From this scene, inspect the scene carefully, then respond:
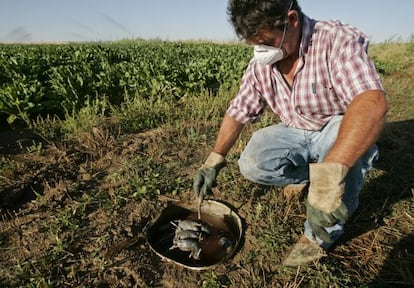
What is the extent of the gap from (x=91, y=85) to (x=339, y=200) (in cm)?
408

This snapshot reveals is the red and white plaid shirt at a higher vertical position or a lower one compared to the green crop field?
higher

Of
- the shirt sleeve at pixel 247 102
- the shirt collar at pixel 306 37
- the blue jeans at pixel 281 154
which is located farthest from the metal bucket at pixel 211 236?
the shirt collar at pixel 306 37

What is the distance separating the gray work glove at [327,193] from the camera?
4.94 ft

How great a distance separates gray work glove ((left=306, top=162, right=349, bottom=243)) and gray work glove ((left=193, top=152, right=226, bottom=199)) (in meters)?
0.86

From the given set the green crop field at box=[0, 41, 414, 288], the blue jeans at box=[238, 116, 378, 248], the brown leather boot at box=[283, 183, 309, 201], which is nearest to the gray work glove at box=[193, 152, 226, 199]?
the blue jeans at box=[238, 116, 378, 248]

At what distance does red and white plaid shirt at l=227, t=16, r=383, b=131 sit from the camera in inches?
69.7

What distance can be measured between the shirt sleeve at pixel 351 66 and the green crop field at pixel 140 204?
3.46ft

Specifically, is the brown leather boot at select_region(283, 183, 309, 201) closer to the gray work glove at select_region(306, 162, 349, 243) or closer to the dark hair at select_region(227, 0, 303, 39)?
the gray work glove at select_region(306, 162, 349, 243)

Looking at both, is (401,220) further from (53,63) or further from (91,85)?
(53,63)

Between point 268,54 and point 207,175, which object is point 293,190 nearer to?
point 207,175

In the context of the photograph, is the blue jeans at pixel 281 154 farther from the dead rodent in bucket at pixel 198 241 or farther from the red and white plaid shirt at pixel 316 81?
the dead rodent in bucket at pixel 198 241

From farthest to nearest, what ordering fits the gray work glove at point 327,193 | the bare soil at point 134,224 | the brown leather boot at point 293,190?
the brown leather boot at point 293,190 → the bare soil at point 134,224 → the gray work glove at point 327,193

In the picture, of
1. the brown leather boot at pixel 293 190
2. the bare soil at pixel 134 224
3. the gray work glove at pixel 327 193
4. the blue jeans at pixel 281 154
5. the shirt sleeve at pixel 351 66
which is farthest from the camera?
the brown leather boot at pixel 293 190

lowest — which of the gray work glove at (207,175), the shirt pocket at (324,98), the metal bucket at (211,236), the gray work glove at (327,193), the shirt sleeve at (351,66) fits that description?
the metal bucket at (211,236)
